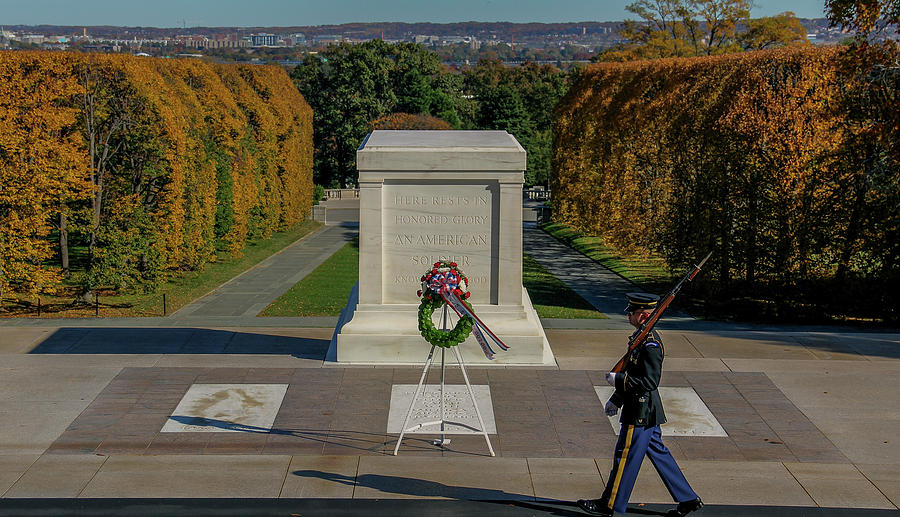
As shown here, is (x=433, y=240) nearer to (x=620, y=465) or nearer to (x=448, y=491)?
(x=448, y=491)

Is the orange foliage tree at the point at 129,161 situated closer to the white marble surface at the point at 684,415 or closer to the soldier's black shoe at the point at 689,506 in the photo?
the white marble surface at the point at 684,415

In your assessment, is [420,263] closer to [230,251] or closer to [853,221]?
[853,221]

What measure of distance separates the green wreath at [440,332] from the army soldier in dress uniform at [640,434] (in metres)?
2.01

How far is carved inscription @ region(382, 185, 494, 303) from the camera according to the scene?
12109 millimetres

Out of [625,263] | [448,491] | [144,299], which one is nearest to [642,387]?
[448,491]

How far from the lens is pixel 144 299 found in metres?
22.0

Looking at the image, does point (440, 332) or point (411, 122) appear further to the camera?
point (411, 122)

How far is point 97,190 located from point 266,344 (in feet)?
35.4

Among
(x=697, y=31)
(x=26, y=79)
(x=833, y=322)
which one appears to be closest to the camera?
(x=833, y=322)

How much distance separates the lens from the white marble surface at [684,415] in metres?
9.87

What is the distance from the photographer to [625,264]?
93.8 ft

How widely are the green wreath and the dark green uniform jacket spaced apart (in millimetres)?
1992

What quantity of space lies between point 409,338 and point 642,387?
4.97 metres

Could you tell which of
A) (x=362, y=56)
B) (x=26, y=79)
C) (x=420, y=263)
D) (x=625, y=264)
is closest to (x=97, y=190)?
(x=26, y=79)
